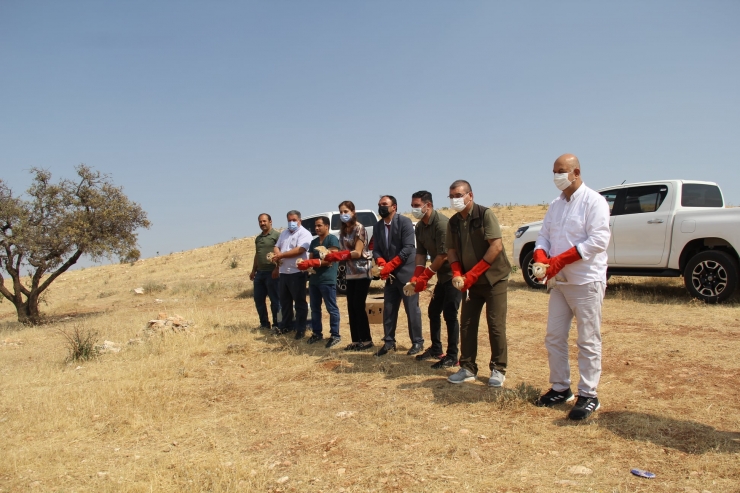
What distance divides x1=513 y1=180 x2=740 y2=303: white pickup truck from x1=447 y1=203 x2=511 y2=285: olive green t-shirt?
532 cm

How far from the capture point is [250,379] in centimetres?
632

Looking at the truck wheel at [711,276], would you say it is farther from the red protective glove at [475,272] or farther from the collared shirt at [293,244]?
the collared shirt at [293,244]

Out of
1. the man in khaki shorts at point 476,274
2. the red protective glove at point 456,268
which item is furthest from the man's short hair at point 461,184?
the red protective glove at point 456,268

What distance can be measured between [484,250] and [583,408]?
168cm

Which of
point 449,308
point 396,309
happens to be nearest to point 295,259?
point 396,309

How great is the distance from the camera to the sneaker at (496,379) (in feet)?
17.0

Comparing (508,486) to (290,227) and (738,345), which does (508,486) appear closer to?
(738,345)

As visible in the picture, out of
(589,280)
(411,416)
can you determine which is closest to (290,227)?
(411,416)

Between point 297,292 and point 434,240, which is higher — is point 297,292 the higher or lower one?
the lower one

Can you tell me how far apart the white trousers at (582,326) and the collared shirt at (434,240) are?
1656 mm

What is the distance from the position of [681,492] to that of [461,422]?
1.69m

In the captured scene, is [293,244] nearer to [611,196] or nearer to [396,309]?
[396,309]

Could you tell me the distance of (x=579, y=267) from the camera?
423 centimetres

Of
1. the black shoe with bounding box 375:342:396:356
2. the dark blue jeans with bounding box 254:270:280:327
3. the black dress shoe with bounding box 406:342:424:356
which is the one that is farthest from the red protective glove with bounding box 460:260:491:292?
the dark blue jeans with bounding box 254:270:280:327
